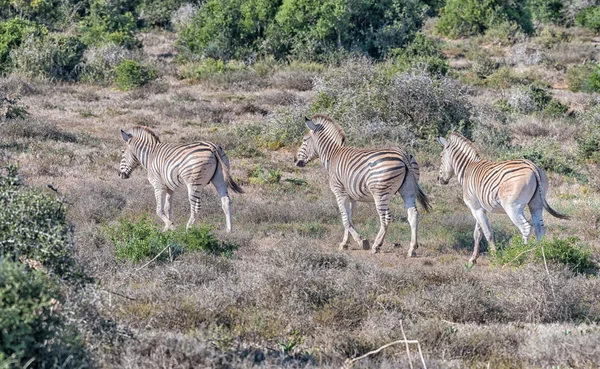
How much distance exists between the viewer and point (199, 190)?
13.0 m

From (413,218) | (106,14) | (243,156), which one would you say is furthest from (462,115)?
(106,14)

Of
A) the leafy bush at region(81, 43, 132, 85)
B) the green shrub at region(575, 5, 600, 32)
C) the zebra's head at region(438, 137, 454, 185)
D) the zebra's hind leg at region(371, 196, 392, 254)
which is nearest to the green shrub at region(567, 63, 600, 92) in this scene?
the green shrub at region(575, 5, 600, 32)

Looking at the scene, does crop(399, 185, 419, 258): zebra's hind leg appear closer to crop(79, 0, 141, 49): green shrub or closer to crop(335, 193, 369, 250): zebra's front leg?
crop(335, 193, 369, 250): zebra's front leg

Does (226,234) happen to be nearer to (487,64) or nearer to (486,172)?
(486,172)

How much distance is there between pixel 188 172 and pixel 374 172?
2942 mm

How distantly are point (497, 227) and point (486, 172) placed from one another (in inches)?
91.8

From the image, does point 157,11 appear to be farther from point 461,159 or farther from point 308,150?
point 461,159

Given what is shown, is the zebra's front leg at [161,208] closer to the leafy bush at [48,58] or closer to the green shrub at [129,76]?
the green shrub at [129,76]

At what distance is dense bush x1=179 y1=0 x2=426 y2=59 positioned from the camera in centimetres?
3162

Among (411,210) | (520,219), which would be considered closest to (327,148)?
(411,210)

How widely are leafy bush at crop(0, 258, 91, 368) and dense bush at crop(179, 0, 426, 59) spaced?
1057 inches

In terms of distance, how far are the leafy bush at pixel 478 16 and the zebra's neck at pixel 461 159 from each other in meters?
28.8

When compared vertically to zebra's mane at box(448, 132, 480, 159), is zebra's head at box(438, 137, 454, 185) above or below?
below

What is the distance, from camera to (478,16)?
4084cm
